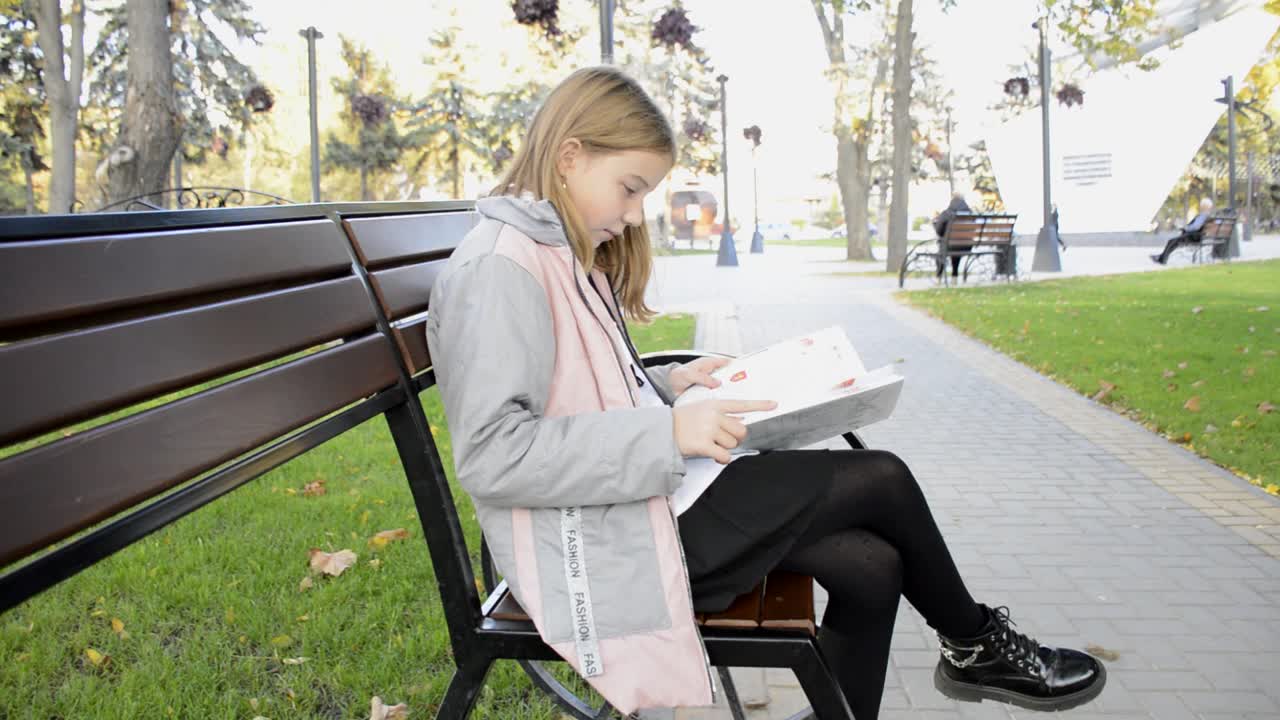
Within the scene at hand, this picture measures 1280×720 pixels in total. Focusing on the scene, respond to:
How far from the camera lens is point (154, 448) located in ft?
4.17

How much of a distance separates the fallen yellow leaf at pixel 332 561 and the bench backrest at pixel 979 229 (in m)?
13.3

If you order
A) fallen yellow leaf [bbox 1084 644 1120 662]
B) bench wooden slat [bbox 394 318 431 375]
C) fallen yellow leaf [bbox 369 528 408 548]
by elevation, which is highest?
bench wooden slat [bbox 394 318 431 375]

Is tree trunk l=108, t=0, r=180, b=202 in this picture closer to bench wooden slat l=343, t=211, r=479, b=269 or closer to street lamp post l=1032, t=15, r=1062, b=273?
bench wooden slat l=343, t=211, r=479, b=269

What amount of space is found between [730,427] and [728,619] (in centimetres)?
32

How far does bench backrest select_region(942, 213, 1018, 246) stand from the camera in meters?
15.6

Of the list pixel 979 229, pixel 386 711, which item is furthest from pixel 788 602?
pixel 979 229

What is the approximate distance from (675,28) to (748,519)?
10.4 meters

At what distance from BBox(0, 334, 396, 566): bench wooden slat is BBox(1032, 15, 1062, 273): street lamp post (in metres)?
17.2

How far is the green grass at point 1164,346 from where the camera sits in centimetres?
565

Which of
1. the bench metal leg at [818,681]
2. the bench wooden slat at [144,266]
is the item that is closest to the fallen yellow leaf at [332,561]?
the bench wooden slat at [144,266]

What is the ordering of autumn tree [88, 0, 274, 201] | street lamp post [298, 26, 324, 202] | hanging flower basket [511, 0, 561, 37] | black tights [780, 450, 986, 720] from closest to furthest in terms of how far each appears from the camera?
black tights [780, 450, 986, 720]
hanging flower basket [511, 0, 561, 37]
street lamp post [298, 26, 324, 202]
autumn tree [88, 0, 274, 201]

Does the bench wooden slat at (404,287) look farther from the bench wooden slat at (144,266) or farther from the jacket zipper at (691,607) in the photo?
the jacket zipper at (691,607)

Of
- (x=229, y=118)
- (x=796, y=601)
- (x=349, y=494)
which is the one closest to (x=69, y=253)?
(x=796, y=601)

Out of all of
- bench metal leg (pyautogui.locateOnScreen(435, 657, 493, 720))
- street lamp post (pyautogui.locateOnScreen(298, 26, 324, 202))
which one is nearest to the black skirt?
bench metal leg (pyautogui.locateOnScreen(435, 657, 493, 720))
